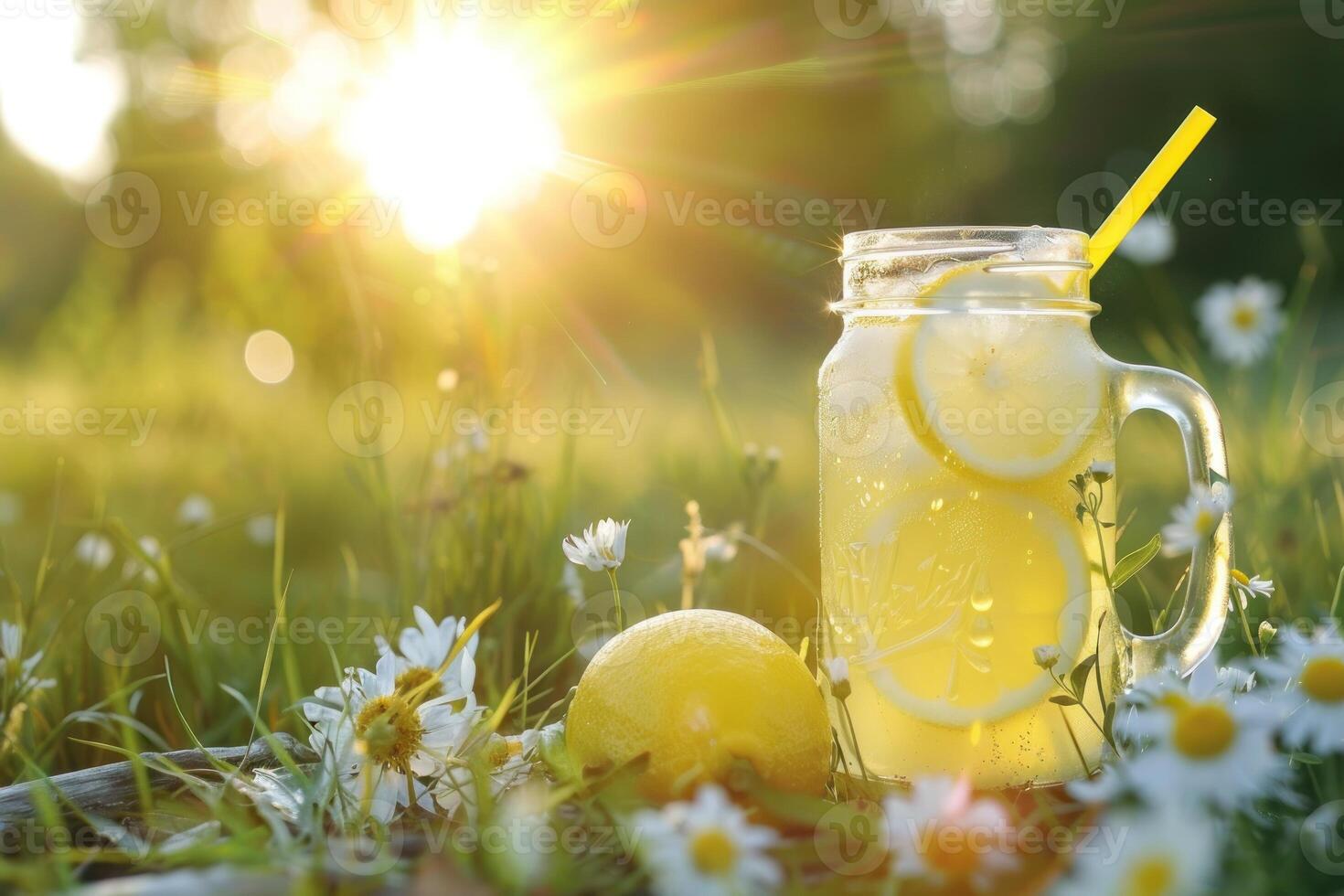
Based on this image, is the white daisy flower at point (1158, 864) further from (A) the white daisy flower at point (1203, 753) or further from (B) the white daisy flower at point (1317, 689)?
(B) the white daisy flower at point (1317, 689)

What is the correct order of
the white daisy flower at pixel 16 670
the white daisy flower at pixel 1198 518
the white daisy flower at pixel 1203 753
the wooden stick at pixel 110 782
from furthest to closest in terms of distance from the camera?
1. the white daisy flower at pixel 16 670
2. the white daisy flower at pixel 1198 518
3. the wooden stick at pixel 110 782
4. the white daisy flower at pixel 1203 753

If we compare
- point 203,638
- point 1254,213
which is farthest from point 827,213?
point 1254,213

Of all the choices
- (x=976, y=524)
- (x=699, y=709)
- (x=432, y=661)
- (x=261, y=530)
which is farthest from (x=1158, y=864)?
(x=261, y=530)

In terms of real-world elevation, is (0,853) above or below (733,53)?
below

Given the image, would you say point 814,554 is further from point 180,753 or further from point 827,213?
point 827,213

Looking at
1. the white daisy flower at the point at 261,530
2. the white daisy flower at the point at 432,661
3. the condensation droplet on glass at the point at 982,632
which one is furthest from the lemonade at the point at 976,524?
the white daisy flower at the point at 261,530

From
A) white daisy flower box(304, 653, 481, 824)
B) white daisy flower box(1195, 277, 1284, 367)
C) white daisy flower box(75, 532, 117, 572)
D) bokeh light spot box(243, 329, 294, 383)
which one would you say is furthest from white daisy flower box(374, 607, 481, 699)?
bokeh light spot box(243, 329, 294, 383)

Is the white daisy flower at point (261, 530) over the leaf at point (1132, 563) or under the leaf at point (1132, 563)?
over
